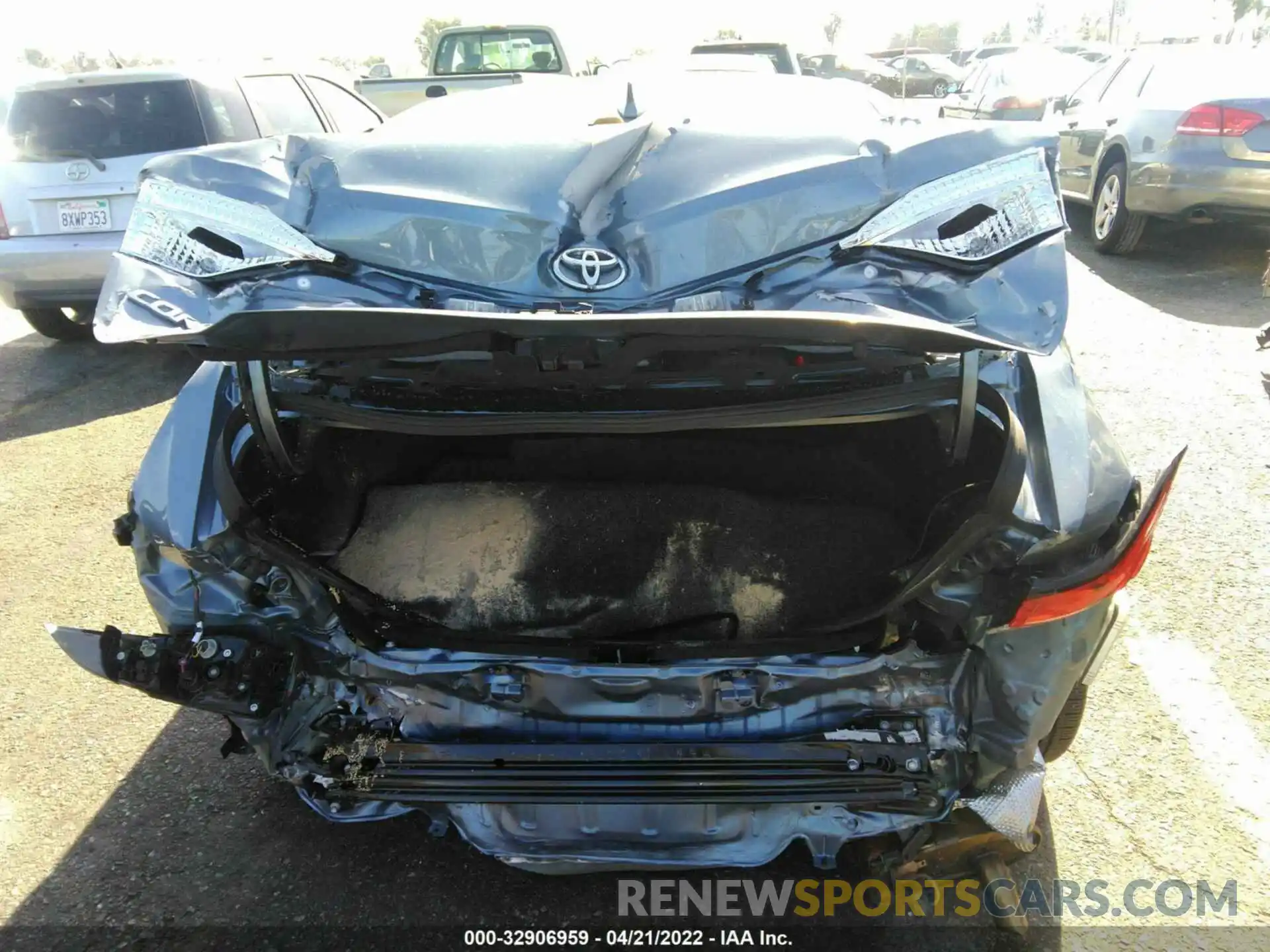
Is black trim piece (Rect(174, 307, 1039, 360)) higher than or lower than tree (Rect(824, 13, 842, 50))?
higher

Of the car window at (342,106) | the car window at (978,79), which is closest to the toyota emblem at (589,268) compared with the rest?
the car window at (342,106)

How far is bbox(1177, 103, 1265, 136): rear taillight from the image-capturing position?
625 centimetres

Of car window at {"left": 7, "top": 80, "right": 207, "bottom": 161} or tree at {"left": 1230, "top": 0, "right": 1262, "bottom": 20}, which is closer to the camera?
car window at {"left": 7, "top": 80, "right": 207, "bottom": 161}

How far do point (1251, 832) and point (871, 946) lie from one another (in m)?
1.13

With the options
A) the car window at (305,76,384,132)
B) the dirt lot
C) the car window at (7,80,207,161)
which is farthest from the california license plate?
the dirt lot

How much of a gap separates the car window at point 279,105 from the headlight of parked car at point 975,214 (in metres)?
5.32

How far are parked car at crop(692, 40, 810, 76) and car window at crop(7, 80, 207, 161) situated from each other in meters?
3.66

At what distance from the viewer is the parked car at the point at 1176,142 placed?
6.31m

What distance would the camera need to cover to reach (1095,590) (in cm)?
171

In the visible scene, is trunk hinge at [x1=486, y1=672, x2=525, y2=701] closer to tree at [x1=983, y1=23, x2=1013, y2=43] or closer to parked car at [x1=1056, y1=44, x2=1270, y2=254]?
parked car at [x1=1056, y1=44, x2=1270, y2=254]

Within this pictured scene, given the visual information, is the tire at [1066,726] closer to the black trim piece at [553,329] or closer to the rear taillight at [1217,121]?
the black trim piece at [553,329]

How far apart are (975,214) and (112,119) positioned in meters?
5.95

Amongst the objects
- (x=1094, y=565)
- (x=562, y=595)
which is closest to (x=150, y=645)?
(x=562, y=595)

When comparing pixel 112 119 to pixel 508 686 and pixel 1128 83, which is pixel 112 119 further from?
pixel 1128 83
